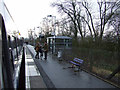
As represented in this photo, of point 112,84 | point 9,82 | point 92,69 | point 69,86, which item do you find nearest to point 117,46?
point 112,84

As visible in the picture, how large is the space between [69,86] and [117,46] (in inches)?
116

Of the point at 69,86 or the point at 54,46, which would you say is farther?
the point at 54,46

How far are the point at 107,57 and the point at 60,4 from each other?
68.5 feet

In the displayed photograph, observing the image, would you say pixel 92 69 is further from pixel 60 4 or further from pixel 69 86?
pixel 60 4

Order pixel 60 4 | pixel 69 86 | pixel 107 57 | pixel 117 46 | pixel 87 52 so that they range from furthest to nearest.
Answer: pixel 60 4, pixel 87 52, pixel 107 57, pixel 117 46, pixel 69 86

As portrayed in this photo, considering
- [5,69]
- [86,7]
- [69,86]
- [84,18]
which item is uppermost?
[86,7]

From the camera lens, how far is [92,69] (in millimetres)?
7883

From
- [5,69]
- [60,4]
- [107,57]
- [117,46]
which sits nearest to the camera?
[5,69]

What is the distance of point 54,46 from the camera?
679 inches

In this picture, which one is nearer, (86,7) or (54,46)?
(54,46)

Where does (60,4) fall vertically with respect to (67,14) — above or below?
above

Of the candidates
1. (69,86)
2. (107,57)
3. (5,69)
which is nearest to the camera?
(5,69)

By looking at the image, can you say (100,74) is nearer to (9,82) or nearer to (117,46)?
(117,46)

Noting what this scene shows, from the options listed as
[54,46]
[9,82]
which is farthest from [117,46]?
[54,46]
